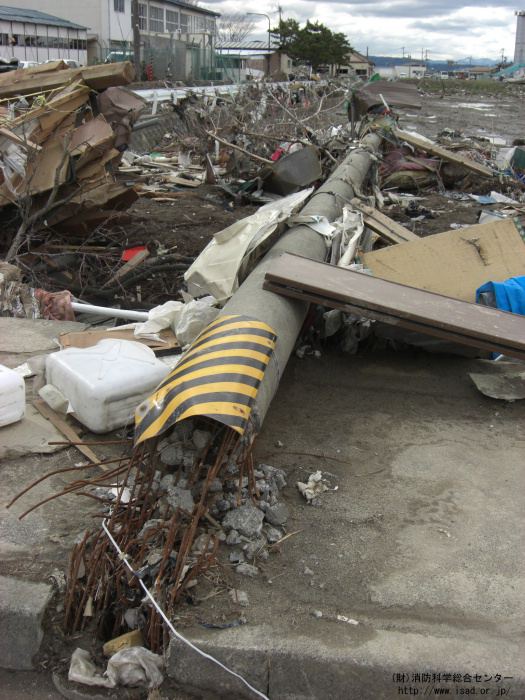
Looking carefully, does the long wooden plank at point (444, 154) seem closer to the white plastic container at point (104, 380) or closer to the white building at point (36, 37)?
the white plastic container at point (104, 380)

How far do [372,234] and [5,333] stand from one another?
3976 millimetres

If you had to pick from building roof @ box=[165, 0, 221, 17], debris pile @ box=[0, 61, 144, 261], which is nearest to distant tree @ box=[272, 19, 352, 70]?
building roof @ box=[165, 0, 221, 17]

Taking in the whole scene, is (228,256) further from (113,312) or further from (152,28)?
(152,28)

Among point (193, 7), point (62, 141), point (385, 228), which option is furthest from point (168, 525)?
point (193, 7)

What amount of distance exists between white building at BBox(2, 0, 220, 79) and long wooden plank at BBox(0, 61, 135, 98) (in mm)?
25929

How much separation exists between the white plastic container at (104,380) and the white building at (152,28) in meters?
31.0

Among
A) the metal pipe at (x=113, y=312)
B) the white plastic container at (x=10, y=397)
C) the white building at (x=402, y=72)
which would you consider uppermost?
the white building at (x=402, y=72)

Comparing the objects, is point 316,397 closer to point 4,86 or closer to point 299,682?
point 299,682

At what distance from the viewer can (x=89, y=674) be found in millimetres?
2445

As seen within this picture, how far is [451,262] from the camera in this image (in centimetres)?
545

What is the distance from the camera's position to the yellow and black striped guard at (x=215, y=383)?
288cm

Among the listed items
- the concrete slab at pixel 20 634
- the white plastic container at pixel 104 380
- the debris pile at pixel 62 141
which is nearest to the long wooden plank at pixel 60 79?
the debris pile at pixel 62 141

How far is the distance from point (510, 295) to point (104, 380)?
290 cm

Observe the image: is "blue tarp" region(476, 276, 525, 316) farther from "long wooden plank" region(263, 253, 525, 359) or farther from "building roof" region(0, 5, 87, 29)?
"building roof" region(0, 5, 87, 29)
